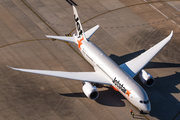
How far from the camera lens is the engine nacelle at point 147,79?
52.7m

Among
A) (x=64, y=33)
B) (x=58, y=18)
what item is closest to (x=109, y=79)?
(x=64, y=33)

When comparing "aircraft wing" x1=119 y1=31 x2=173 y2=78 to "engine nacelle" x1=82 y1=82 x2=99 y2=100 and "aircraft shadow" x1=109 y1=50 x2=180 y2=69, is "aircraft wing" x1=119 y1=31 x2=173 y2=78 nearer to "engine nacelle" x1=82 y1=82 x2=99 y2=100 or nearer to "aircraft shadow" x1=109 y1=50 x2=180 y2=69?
"aircraft shadow" x1=109 y1=50 x2=180 y2=69

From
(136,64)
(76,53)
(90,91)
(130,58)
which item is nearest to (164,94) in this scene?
(136,64)

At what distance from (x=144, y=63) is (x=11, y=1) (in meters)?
43.9

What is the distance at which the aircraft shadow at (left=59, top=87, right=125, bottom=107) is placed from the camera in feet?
168

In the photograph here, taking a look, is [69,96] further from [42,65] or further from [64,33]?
[64,33]

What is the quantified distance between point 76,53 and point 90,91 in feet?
51.6

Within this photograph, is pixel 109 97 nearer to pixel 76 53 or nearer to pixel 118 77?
pixel 118 77

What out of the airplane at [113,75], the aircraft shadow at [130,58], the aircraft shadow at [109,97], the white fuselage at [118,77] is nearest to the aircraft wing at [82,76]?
the airplane at [113,75]

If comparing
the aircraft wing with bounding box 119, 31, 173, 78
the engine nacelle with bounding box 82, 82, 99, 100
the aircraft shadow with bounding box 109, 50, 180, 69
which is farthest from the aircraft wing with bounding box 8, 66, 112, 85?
the aircraft shadow with bounding box 109, 50, 180, 69

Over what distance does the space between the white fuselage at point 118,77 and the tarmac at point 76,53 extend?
3.73 meters

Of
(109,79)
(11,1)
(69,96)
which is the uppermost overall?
(11,1)

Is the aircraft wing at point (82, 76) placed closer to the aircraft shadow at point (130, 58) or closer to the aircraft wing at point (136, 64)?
the aircraft wing at point (136, 64)

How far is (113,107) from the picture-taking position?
50.4 meters
